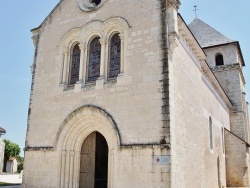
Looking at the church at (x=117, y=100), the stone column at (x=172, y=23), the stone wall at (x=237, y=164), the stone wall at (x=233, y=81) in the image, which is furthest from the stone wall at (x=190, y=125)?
the stone wall at (x=233, y=81)

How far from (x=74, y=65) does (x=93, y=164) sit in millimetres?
4117

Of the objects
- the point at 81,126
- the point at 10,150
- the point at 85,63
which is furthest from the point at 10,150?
the point at 85,63

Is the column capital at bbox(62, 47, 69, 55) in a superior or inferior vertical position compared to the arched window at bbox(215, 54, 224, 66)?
inferior

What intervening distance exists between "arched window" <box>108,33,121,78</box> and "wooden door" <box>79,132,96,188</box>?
292 cm

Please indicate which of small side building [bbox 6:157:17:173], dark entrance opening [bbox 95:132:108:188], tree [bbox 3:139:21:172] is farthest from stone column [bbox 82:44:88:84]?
tree [bbox 3:139:21:172]

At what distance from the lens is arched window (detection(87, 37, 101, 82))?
10.4m

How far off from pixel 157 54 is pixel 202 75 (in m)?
5.95

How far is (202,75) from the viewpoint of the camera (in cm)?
1401

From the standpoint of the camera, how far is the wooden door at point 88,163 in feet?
34.7

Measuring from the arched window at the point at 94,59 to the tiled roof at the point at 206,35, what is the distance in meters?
16.2

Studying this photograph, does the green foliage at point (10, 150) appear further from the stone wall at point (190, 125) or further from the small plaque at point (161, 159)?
the small plaque at point (161, 159)

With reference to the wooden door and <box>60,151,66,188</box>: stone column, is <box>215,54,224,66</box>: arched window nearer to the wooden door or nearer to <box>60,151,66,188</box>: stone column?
the wooden door

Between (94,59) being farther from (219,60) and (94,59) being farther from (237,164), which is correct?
(219,60)

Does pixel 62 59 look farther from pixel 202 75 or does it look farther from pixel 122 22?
pixel 202 75
